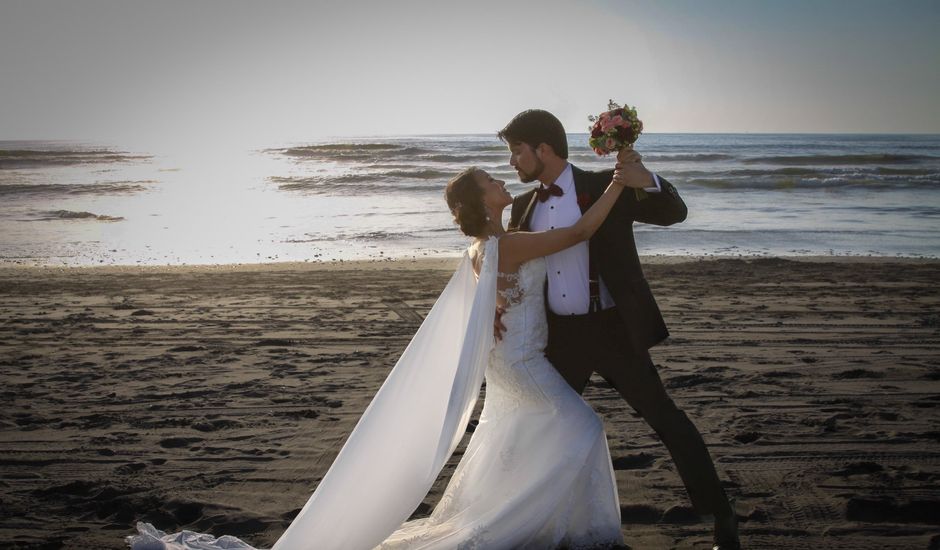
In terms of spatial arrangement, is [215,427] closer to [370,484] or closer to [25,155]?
[370,484]

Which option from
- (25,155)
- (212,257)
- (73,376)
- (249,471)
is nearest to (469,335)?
(249,471)

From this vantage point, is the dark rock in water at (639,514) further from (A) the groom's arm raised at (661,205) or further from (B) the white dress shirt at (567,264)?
(A) the groom's arm raised at (661,205)

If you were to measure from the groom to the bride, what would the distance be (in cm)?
12

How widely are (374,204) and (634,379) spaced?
2291 centimetres

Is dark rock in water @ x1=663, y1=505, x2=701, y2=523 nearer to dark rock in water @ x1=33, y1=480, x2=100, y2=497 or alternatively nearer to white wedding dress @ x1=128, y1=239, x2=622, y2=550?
white wedding dress @ x1=128, y1=239, x2=622, y2=550

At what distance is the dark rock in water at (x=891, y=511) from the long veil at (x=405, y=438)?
6.94 feet

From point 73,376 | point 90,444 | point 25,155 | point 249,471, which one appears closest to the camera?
point 249,471

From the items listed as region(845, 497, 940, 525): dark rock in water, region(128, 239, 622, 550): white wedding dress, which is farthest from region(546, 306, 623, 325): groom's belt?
region(845, 497, 940, 525): dark rock in water

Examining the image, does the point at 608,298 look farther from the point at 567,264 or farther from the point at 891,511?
the point at 891,511

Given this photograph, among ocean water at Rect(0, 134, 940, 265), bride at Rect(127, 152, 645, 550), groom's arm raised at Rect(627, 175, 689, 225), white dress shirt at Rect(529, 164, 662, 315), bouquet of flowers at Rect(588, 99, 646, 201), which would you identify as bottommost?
ocean water at Rect(0, 134, 940, 265)

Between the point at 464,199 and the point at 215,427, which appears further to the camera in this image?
the point at 215,427

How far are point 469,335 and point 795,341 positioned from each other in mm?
5499

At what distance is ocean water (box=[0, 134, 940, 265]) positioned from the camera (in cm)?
1817

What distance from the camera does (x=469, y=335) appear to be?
4.65 metres
